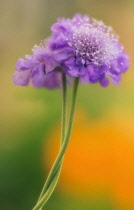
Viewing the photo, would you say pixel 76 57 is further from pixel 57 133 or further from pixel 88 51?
pixel 57 133

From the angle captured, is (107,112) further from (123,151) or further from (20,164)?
(20,164)

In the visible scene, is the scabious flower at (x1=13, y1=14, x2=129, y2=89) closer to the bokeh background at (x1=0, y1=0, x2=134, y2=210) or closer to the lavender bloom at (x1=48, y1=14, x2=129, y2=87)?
the lavender bloom at (x1=48, y1=14, x2=129, y2=87)

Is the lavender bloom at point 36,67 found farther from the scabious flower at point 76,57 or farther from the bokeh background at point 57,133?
the bokeh background at point 57,133

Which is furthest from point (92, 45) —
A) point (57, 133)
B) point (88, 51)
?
point (57, 133)

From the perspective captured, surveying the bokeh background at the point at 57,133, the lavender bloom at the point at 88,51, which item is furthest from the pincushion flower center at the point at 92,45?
the bokeh background at the point at 57,133

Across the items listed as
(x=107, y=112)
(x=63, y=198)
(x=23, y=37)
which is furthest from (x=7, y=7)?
(x=63, y=198)

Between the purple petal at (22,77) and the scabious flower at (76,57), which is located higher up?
the scabious flower at (76,57)
